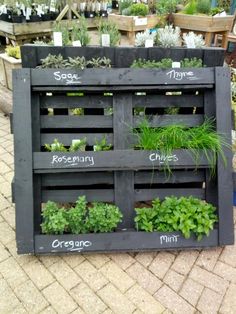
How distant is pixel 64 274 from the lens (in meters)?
2.26

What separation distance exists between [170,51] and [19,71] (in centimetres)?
108

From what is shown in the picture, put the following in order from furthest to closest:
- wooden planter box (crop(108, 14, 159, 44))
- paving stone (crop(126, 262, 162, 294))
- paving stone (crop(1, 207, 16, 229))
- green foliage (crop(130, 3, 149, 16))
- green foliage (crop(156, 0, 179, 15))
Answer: green foliage (crop(156, 0, 179, 15)) < green foliage (crop(130, 3, 149, 16)) < wooden planter box (crop(108, 14, 159, 44)) < paving stone (crop(1, 207, 16, 229)) < paving stone (crop(126, 262, 162, 294))

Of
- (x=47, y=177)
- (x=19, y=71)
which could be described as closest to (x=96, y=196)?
(x=47, y=177)

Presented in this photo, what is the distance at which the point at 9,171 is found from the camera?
347 cm

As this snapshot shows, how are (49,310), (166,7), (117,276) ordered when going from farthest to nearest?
(166,7) < (117,276) < (49,310)

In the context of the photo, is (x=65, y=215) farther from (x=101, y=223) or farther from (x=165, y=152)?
(x=165, y=152)

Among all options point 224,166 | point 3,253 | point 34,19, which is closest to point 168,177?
point 224,166

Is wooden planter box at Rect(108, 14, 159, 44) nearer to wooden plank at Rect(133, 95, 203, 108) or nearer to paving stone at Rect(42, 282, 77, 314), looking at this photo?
wooden plank at Rect(133, 95, 203, 108)

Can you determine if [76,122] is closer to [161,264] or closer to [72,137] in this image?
[72,137]

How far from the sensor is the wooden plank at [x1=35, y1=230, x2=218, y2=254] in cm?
232

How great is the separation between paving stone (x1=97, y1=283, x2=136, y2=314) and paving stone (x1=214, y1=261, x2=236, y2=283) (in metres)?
0.66

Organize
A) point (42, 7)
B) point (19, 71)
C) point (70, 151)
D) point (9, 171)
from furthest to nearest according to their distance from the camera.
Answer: point (42, 7) < point (9, 171) < point (70, 151) < point (19, 71)

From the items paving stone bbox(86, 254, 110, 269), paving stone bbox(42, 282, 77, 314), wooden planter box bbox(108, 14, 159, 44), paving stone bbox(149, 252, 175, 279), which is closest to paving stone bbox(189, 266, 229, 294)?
paving stone bbox(149, 252, 175, 279)

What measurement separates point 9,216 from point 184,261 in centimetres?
149
